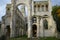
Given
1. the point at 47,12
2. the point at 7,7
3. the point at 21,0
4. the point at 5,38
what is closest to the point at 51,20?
the point at 47,12

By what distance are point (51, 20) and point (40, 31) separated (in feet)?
41.1

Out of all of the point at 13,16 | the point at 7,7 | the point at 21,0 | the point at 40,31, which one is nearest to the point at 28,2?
the point at 21,0

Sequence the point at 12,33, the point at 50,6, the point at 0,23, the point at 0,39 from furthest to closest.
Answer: the point at 50,6 → the point at 0,23 → the point at 12,33 → the point at 0,39

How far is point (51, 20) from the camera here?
46906 mm

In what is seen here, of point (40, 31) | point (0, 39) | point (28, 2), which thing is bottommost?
point (40, 31)

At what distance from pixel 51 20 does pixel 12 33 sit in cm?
2132

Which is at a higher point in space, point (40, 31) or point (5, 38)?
point (5, 38)

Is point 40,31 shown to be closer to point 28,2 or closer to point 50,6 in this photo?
point 28,2

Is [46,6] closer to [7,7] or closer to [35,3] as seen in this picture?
[35,3]

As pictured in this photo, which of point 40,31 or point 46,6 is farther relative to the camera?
point 46,6

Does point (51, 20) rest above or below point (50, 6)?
below

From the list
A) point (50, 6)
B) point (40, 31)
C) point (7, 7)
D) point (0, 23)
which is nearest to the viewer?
point (40, 31)

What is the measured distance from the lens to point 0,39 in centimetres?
213

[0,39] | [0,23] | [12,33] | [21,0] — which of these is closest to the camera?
[0,39]
